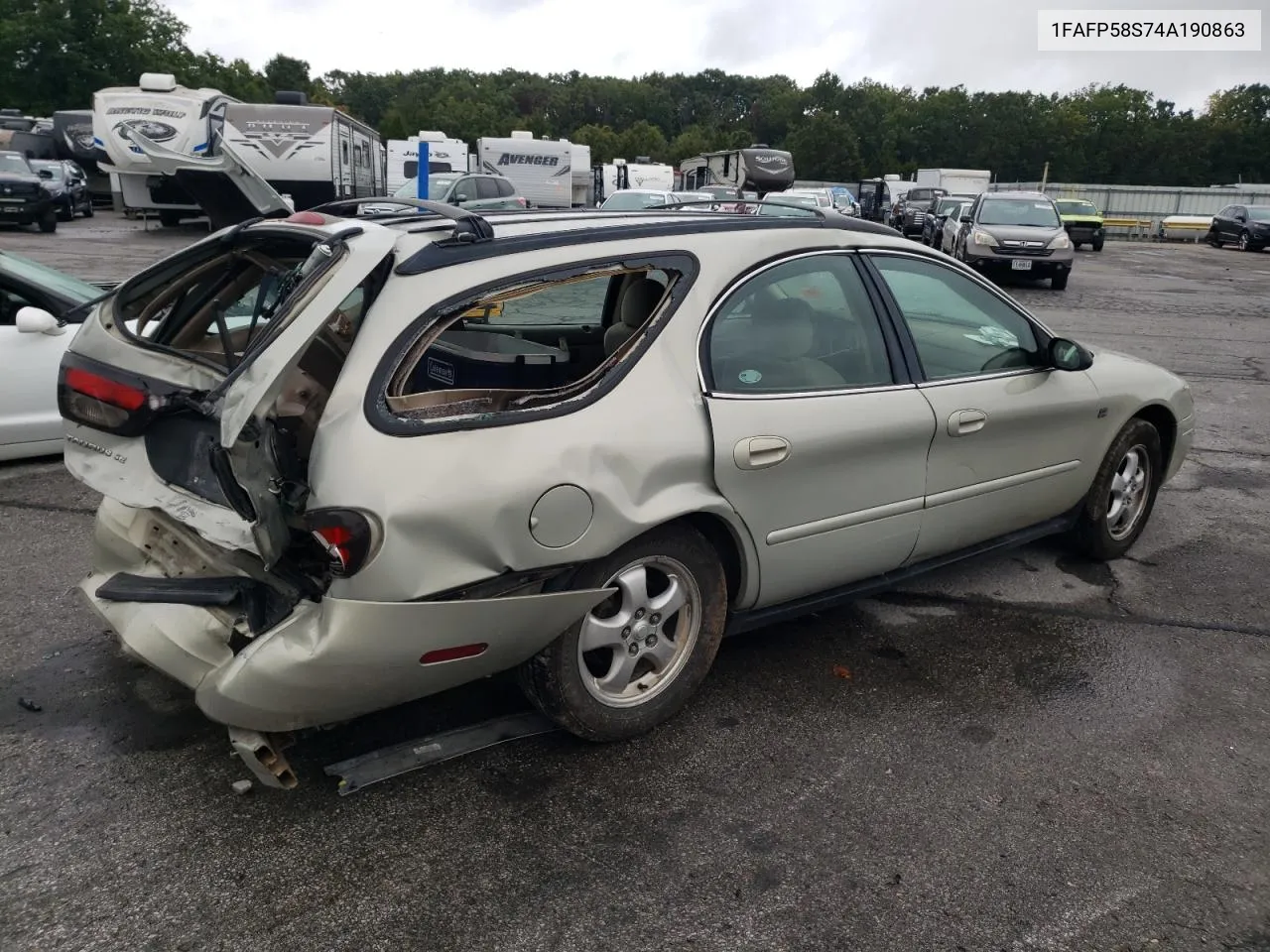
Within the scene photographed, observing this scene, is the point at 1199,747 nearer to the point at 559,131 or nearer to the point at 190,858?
the point at 190,858

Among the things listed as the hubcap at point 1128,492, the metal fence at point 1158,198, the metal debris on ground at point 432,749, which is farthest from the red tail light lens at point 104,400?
the metal fence at point 1158,198

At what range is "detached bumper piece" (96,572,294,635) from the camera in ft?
8.65

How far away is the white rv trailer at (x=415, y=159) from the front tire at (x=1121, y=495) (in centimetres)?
2797

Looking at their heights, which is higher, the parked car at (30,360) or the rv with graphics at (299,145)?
the rv with graphics at (299,145)

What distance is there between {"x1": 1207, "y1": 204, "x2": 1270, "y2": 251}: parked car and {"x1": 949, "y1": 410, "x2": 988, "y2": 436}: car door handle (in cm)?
3440

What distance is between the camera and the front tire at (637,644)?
293cm

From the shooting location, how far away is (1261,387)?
31.8 feet

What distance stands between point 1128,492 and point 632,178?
28.5 metres

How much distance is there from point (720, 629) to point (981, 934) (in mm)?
1201

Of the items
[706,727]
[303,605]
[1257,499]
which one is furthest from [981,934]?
[1257,499]

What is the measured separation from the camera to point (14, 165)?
76.2 ft

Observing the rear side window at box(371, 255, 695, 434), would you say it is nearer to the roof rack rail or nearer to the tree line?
the roof rack rail

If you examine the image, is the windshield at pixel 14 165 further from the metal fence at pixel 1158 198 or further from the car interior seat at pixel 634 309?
the metal fence at pixel 1158 198

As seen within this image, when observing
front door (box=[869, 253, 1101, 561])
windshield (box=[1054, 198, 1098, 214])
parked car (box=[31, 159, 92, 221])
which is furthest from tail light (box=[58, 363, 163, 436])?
windshield (box=[1054, 198, 1098, 214])
